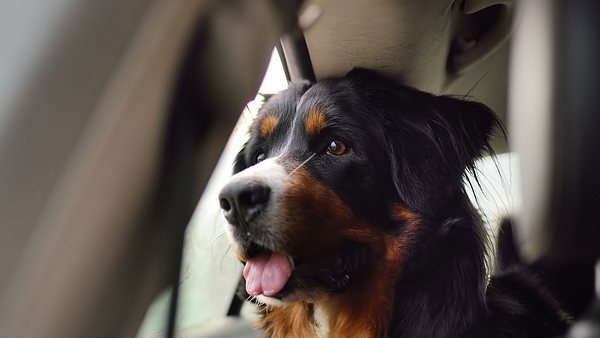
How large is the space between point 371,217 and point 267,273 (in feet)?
0.68

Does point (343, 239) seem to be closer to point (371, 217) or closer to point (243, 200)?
point (371, 217)

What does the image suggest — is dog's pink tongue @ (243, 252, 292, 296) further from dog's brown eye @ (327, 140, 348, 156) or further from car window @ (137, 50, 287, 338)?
dog's brown eye @ (327, 140, 348, 156)

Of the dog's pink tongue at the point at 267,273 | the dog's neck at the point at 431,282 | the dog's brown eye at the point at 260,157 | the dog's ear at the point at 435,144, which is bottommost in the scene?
the dog's neck at the point at 431,282

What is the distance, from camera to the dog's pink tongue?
105cm

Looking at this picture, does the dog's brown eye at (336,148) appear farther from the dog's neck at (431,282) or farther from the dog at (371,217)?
the dog's neck at (431,282)

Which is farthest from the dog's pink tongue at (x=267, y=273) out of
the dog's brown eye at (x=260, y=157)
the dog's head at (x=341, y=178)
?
the dog's brown eye at (x=260, y=157)

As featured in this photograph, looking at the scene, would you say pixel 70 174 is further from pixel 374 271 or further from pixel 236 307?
pixel 374 271

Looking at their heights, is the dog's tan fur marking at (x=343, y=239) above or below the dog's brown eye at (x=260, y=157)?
below

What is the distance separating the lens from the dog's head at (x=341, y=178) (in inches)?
41.3

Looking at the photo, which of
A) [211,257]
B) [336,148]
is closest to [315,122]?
[336,148]

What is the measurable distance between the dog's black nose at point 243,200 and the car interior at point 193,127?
0.10 feet

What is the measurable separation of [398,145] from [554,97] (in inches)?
10.9

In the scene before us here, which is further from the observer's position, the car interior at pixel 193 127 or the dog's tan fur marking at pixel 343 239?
the dog's tan fur marking at pixel 343 239

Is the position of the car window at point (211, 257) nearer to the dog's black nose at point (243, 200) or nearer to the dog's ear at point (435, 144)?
the dog's black nose at point (243, 200)
